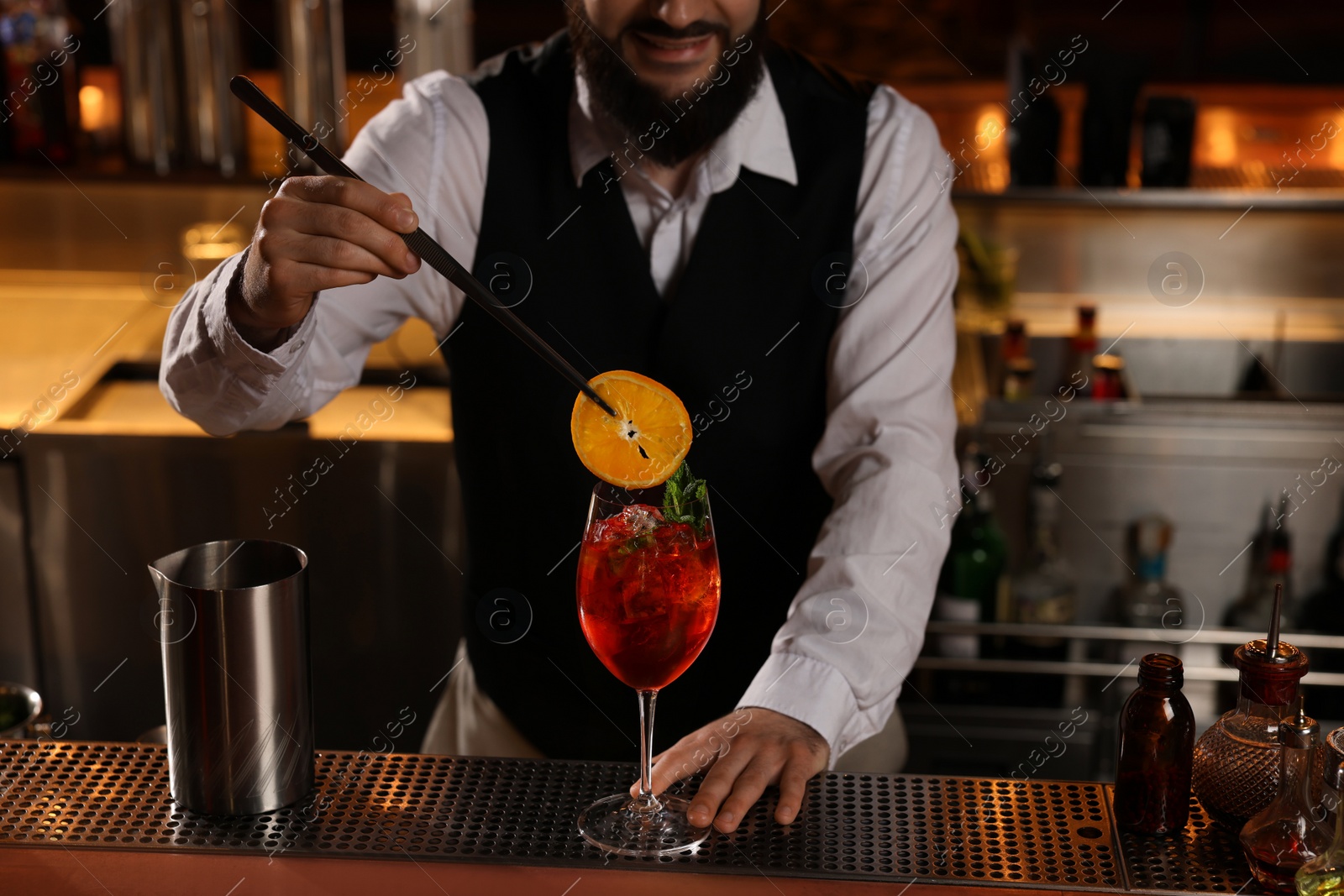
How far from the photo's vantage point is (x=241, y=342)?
1322 mm

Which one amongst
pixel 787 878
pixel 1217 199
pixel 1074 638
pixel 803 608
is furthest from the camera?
pixel 1217 199

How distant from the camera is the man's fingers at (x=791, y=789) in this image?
40.8 inches

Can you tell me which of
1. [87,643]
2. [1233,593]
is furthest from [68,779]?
[1233,593]

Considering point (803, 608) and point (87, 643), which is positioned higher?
point (803, 608)

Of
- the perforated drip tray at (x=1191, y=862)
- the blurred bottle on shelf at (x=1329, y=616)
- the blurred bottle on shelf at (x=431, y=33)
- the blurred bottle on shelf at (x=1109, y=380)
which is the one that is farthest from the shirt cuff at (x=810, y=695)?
the blurred bottle on shelf at (x=431, y=33)

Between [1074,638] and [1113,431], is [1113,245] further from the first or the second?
[1074,638]

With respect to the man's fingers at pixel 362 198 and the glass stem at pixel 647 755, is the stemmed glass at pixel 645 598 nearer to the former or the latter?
the glass stem at pixel 647 755

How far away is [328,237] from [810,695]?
58 centimetres

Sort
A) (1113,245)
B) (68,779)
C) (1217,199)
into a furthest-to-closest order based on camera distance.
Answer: (1113,245), (1217,199), (68,779)

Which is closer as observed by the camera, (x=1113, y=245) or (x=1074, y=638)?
(x=1074, y=638)

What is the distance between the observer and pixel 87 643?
2666mm

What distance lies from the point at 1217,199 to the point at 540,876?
2364mm

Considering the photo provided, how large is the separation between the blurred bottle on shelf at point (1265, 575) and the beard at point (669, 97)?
1.50 metres

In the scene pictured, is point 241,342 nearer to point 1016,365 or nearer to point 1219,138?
point 1016,365
